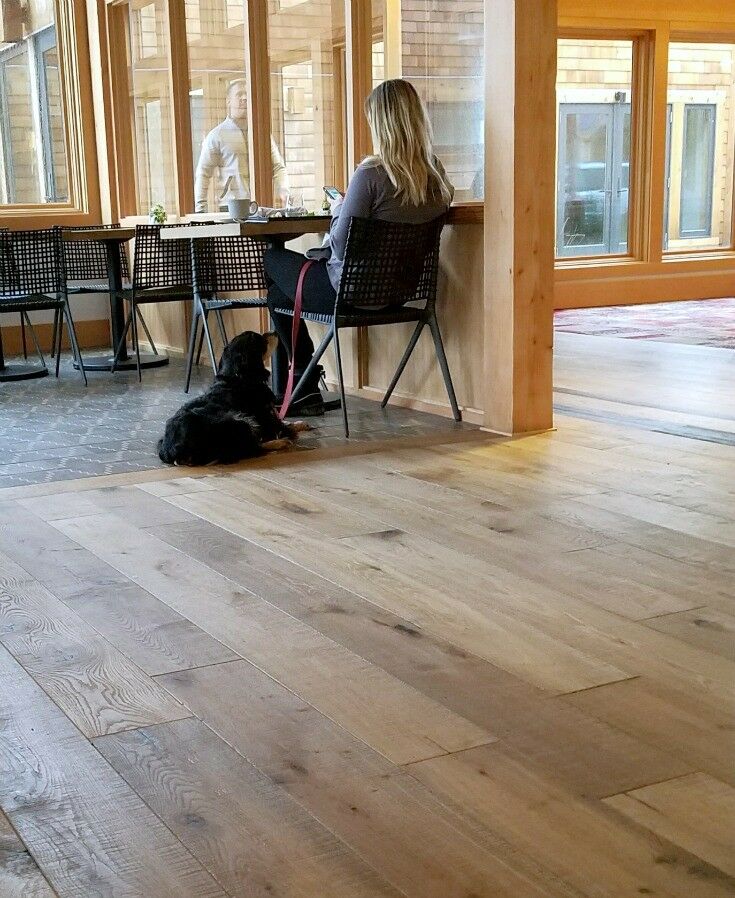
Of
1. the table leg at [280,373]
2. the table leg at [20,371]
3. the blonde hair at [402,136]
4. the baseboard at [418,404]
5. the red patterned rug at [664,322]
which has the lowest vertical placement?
the red patterned rug at [664,322]

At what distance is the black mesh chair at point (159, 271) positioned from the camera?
6160 mm

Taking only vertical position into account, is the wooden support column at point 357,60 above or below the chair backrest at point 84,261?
above

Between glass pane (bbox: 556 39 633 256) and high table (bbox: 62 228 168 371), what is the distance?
433 cm

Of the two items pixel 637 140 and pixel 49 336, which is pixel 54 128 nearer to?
pixel 49 336

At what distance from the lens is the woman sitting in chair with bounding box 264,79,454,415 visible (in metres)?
4.45

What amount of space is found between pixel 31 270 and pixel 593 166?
553 cm

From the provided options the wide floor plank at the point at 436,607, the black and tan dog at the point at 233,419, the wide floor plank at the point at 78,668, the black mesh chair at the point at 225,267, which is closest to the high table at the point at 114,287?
the black mesh chair at the point at 225,267

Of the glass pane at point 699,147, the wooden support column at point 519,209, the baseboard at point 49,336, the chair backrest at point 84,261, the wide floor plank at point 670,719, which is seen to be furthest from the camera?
the glass pane at point 699,147

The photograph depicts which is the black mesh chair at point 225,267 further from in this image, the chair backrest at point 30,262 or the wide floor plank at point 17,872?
the wide floor plank at point 17,872

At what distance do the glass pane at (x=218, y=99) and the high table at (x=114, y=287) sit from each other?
669mm

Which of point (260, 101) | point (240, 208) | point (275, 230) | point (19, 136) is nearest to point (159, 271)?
point (260, 101)

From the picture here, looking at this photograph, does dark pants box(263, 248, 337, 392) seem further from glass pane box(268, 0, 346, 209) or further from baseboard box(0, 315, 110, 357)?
baseboard box(0, 315, 110, 357)

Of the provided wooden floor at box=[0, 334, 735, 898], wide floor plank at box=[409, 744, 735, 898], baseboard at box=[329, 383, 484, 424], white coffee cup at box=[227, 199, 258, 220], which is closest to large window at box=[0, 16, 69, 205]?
white coffee cup at box=[227, 199, 258, 220]

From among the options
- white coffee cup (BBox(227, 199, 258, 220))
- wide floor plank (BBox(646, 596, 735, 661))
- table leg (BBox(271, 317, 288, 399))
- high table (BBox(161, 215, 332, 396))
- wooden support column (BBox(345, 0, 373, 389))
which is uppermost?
wooden support column (BBox(345, 0, 373, 389))
